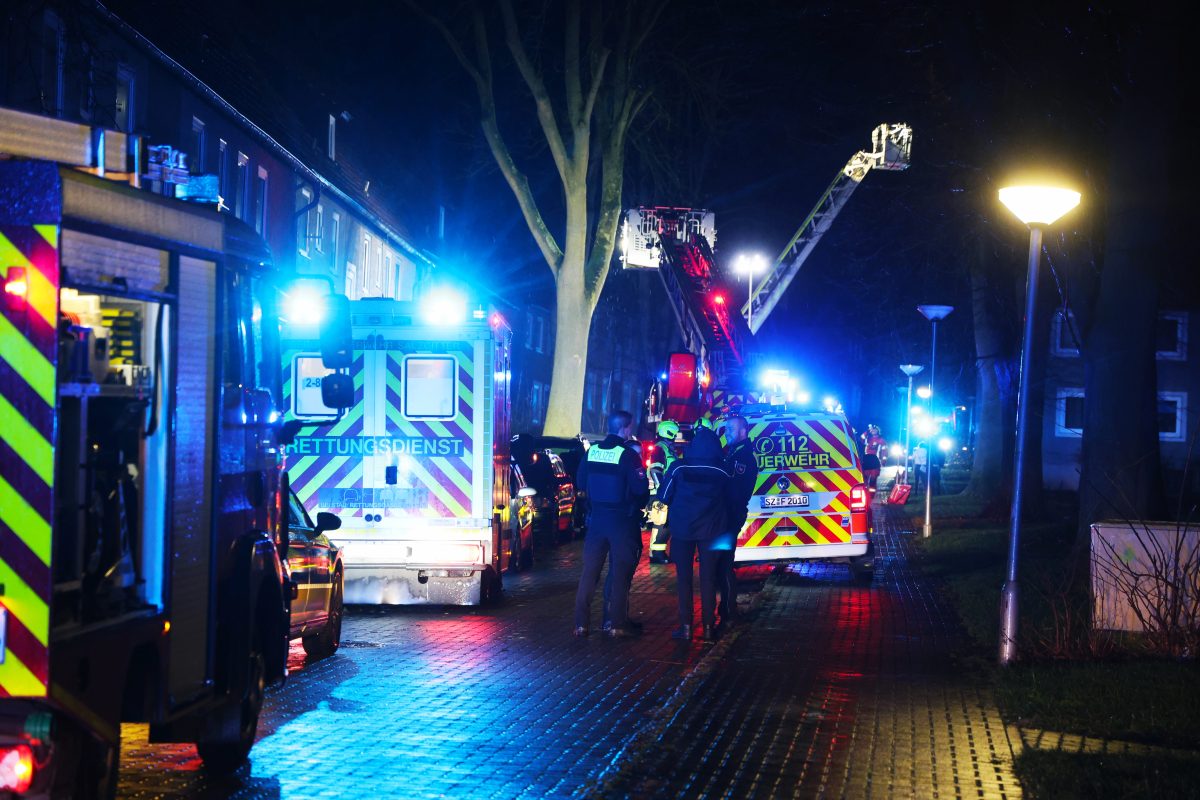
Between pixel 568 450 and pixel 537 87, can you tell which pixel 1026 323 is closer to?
pixel 568 450

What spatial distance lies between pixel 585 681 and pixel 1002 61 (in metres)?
11.6

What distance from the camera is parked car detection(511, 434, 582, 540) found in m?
23.7

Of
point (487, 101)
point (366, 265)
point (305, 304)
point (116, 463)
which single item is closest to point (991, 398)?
point (487, 101)

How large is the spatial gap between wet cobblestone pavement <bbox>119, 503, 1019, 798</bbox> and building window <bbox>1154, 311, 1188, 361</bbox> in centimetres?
4340

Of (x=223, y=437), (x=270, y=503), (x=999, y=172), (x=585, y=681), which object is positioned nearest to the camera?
(x=223, y=437)

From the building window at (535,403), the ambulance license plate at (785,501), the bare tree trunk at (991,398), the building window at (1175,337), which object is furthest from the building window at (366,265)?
the building window at (1175,337)

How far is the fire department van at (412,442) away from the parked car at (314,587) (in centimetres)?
249

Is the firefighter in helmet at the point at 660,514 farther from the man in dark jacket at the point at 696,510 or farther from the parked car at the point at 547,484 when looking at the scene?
the man in dark jacket at the point at 696,510

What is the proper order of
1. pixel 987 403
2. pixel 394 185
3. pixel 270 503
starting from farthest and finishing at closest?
pixel 394 185
pixel 987 403
pixel 270 503

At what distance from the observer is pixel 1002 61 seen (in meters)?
19.1

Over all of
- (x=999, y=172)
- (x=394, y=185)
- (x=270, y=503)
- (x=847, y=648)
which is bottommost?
(x=847, y=648)

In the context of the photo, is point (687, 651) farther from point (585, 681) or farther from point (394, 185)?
point (394, 185)

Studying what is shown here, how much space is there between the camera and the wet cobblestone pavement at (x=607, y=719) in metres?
7.80

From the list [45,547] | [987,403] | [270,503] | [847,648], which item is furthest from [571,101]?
[45,547]
